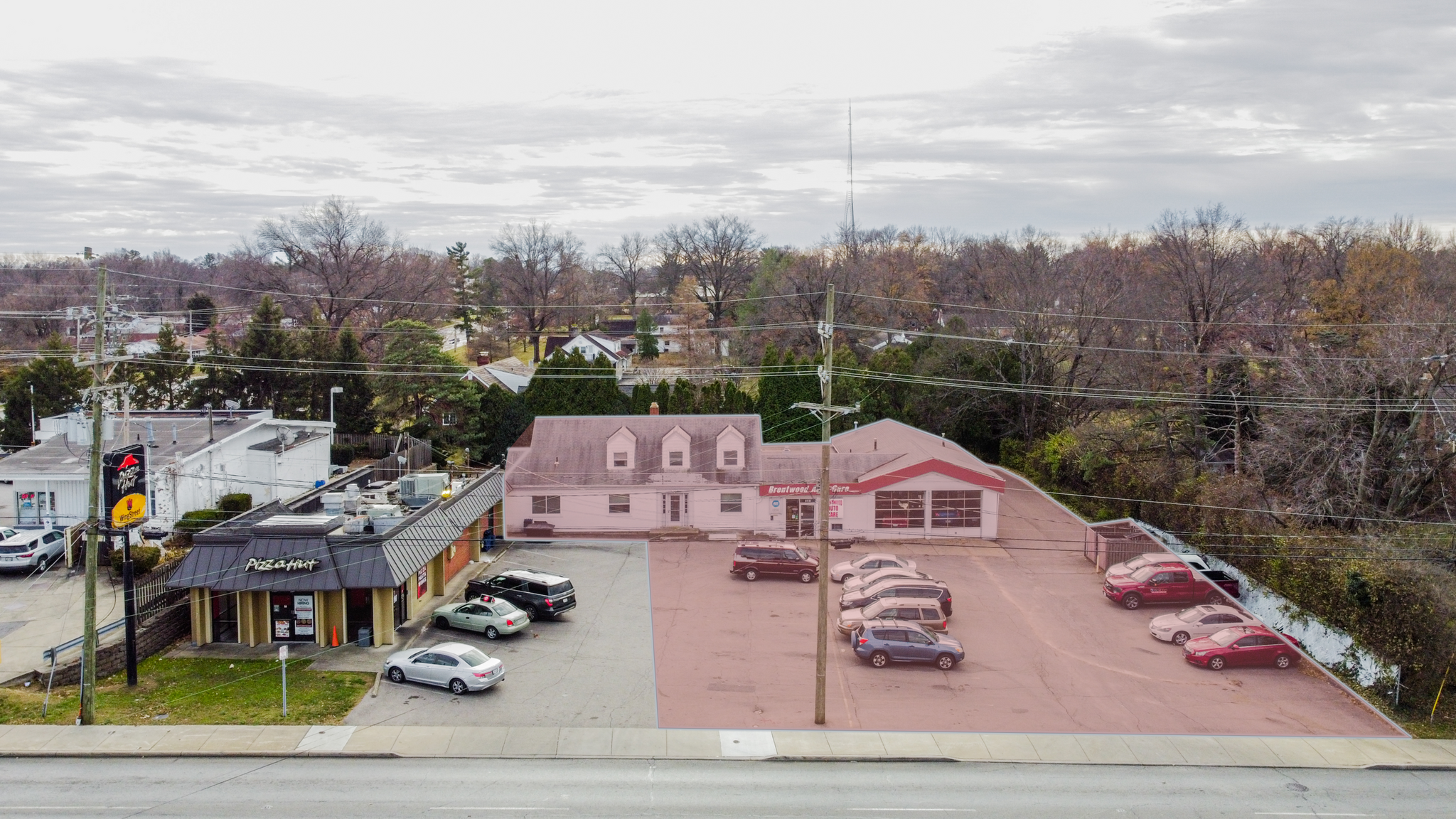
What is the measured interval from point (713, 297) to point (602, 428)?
59.3 meters

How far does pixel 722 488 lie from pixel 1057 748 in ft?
71.5

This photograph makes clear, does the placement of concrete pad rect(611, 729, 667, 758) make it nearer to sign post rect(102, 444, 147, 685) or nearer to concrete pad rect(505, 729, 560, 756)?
concrete pad rect(505, 729, 560, 756)

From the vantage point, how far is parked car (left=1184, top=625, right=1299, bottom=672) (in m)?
27.7

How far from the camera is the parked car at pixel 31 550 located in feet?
109

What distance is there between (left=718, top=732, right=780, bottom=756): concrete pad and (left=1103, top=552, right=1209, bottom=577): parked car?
16.4 m

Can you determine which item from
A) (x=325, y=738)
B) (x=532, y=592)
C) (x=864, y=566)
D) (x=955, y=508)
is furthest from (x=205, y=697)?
(x=955, y=508)

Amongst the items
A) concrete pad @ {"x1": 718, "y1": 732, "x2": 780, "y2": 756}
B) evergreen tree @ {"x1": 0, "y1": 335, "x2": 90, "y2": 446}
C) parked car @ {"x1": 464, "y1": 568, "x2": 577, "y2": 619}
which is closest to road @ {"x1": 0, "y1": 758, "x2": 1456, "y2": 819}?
concrete pad @ {"x1": 718, "y1": 732, "x2": 780, "y2": 756}

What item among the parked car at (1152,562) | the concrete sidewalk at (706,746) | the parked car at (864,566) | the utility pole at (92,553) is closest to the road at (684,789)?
the concrete sidewalk at (706,746)

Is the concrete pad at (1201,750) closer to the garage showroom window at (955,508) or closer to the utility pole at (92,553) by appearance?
the garage showroom window at (955,508)

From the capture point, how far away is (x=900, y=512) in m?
41.7

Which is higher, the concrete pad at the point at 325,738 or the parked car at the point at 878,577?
the parked car at the point at 878,577

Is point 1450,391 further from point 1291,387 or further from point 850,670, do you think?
point 850,670

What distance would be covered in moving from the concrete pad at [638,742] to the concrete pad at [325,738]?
20.6 ft

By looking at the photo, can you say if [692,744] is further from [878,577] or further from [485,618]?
[878,577]
